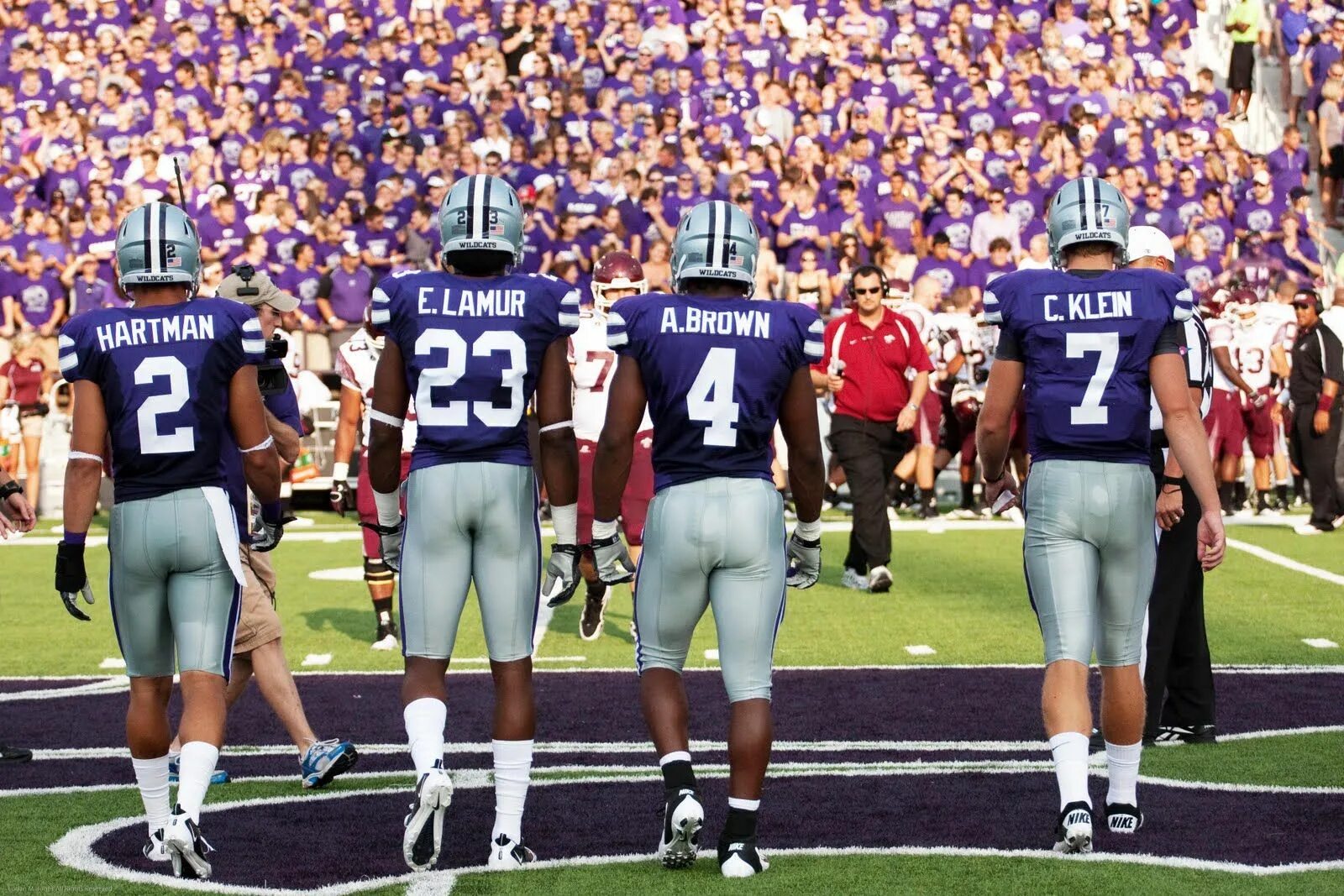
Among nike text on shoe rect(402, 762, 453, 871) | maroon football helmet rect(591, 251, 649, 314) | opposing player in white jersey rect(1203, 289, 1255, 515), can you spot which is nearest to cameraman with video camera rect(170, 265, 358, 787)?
nike text on shoe rect(402, 762, 453, 871)

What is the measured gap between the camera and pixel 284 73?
68.5ft

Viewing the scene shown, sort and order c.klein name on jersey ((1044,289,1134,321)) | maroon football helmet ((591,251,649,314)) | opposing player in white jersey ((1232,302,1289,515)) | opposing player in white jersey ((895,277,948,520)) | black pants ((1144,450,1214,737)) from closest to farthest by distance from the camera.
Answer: c.klein name on jersey ((1044,289,1134,321)) → black pants ((1144,450,1214,737)) → maroon football helmet ((591,251,649,314)) → opposing player in white jersey ((895,277,948,520)) → opposing player in white jersey ((1232,302,1289,515))

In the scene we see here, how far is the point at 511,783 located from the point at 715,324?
1.41 m

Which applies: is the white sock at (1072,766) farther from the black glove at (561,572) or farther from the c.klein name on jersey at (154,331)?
the c.klein name on jersey at (154,331)

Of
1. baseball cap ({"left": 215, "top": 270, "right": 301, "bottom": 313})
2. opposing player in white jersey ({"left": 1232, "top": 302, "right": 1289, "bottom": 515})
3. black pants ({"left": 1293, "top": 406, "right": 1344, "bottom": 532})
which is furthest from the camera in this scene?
opposing player in white jersey ({"left": 1232, "top": 302, "right": 1289, "bottom": 515})

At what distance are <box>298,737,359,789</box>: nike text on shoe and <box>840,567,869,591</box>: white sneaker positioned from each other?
5.74 meters

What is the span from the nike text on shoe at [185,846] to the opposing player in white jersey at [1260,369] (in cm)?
1196

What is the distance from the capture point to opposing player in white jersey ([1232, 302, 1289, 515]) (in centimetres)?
1584

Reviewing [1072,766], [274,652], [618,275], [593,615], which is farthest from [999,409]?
[593,615]

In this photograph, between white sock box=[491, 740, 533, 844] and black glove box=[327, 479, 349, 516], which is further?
black glove box=[327, 479, 349, 516]

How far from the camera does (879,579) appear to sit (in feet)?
38.5

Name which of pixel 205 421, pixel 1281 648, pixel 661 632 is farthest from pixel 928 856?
pixel 1281 648

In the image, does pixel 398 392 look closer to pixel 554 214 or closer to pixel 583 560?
pixel 583 560

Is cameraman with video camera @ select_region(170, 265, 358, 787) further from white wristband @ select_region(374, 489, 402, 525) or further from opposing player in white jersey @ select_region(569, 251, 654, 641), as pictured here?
opposing player in white jersey @ select_region(569, 251, 654, 641)
